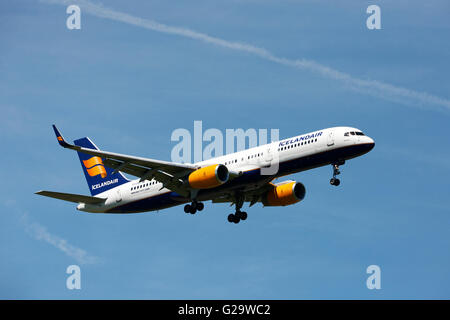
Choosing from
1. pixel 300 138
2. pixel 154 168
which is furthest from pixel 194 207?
pixel 300 138

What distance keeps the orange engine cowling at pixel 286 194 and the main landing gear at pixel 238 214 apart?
2.63 metres

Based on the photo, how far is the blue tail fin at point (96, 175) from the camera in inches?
3059

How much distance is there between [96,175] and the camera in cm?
8012

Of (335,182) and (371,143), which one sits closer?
(335,182)

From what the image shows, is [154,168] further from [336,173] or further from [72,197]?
[336,173]

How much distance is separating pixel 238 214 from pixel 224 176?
821 cm

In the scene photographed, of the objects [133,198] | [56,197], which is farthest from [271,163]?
[56,197]

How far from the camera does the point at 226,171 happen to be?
6769cm

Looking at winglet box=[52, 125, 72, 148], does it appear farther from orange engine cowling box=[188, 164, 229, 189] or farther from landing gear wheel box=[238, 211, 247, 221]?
landing gear wheel box=[238, 211, 247, 221]

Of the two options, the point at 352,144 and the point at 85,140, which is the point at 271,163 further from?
the point at 85,140

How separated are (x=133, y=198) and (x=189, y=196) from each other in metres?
5.84

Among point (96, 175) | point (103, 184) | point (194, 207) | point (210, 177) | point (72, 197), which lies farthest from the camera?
point (96, 175)

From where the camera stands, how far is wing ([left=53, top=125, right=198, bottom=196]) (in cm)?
6688

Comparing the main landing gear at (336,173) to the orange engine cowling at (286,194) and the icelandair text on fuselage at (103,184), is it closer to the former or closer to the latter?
the orange engine cowling at (286,194)
